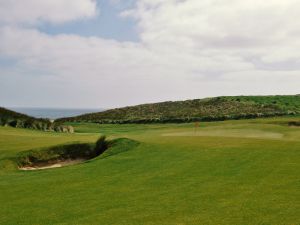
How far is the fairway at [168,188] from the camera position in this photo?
490 inches

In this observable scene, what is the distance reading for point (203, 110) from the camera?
82.6m

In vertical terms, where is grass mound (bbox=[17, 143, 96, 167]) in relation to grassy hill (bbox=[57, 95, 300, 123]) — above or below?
below

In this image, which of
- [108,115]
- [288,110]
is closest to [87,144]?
[288,110]


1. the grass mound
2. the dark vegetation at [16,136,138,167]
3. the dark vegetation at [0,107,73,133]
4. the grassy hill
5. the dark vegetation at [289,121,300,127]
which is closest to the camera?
the dark vegetation at [16,136,138,167]

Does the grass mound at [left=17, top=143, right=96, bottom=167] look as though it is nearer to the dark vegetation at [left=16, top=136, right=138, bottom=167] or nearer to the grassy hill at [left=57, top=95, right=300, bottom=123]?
the dark vegetation at [left=16, top=136, right=138, bottom=167]

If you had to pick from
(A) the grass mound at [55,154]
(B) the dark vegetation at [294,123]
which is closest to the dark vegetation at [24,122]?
(A) the grass mound at [55,154]

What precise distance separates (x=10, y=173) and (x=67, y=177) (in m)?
5.25

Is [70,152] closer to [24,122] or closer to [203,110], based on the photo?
[24,122]

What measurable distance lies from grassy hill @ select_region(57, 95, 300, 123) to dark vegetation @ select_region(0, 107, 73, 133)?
29544mm

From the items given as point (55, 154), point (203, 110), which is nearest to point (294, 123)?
point (55, 154)

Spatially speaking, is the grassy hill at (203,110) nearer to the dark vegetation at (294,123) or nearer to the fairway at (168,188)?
the dark vegetation at (294,123)

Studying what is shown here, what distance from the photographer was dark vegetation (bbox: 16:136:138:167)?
27.3m

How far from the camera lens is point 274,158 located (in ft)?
69.5

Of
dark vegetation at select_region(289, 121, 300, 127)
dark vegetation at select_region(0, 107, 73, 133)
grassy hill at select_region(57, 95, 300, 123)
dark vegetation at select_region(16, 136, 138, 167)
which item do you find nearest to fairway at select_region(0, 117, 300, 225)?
dark vegetation at select_region(16, 136, 138, 167)
